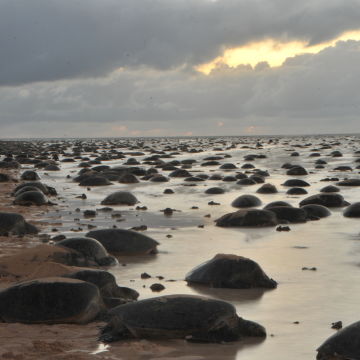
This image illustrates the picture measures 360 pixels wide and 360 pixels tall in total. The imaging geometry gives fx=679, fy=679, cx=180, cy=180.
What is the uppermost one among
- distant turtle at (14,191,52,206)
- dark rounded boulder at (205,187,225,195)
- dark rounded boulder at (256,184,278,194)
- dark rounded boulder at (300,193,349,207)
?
dark rounded boulder at (300,193,349,207)

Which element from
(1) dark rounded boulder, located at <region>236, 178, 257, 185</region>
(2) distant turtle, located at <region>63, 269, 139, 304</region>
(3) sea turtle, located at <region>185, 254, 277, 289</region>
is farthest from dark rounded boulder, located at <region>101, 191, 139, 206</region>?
(2) distant turtle, located at <region>63, 269, 139, 304</region>

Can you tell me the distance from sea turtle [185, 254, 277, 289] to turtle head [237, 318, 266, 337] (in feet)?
5.70

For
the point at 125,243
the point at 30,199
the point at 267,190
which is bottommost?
the point at 30,199

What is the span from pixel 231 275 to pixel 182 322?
2.10 meters

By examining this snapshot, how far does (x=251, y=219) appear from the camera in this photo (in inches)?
503

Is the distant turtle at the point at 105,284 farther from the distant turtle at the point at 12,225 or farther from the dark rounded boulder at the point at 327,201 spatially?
the dark rounded boulder at the point at 327,201

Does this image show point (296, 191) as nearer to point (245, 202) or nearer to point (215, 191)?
point (215, 191)

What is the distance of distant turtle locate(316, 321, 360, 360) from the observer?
5.33 meters

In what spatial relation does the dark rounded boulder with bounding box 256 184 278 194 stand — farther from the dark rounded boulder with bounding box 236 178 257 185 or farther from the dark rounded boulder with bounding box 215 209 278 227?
the dark rounded boulder with bounding box 215 209 278 227

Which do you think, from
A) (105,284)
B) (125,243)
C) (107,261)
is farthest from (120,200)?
(105,284)

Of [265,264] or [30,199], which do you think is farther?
[30,199]

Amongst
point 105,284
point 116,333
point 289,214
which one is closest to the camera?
point 116,333

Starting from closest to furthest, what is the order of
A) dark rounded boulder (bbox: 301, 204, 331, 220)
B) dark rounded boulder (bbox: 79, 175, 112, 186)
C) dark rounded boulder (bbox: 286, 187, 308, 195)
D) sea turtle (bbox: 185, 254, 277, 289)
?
sea turtle (bbox: 185, 254, 277, 289) < dark rounded boulder (bbox: 301, 204, 331, 220) < dark rounded boulder (bbox: 286, 187, 308, 195) < dark rounded boulder (bbox: 79, 175, 112, 186)

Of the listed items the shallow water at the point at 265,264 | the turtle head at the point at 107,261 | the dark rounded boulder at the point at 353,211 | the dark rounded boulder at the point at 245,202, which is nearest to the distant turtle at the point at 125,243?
the shallow water at the point at 265,264
